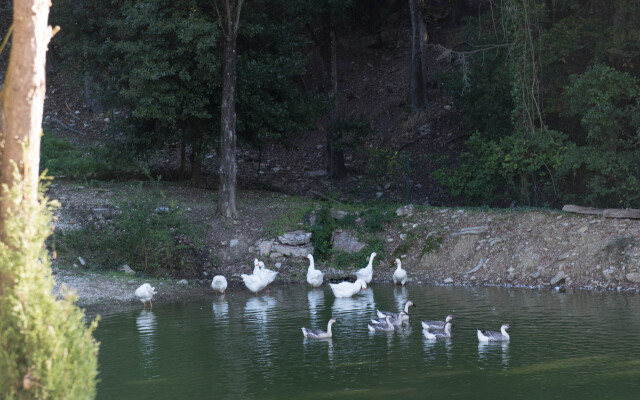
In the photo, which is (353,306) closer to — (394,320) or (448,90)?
(394,320)

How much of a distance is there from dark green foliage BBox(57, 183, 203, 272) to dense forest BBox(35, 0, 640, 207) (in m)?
3.73

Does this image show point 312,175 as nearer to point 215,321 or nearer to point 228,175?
point 228,175

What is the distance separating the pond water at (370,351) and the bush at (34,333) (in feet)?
11.1

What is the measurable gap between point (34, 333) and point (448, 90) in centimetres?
2603

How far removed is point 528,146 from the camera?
24734 mm

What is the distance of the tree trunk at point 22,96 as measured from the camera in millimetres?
8383

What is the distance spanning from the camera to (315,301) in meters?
19.2

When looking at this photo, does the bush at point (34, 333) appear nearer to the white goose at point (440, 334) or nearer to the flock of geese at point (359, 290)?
the flock of geese at point (359, 290)

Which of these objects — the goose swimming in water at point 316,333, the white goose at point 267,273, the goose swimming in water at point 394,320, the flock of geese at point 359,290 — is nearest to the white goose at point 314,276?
the flock of geese at point 359,290

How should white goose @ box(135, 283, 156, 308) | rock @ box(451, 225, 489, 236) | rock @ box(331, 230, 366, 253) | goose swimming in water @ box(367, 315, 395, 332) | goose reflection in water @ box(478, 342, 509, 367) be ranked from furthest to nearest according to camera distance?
rock @ box(331, 230, 366, 253), rock @ box(451, 225, 489, 236), white goose @ box(135, 283, 156, 308), goose swimming in water @ box(367, 315, 395, 332), goose reflection in water @ box(478, 342, 509, 367)

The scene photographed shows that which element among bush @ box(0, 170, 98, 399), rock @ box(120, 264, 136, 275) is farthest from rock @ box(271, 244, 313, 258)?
A: bush @ box(0, 170, 98, 399)

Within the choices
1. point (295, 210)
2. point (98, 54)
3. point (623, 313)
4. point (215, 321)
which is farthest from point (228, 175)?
point (623, 313)

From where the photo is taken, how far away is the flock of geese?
14.0 meters

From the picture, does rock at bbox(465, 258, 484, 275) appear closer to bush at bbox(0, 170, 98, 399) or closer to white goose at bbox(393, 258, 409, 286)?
white goose at bbox(393, 258, 409, 286)
